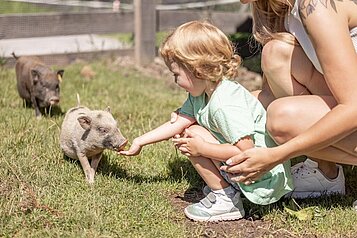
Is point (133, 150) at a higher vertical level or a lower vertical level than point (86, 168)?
higher

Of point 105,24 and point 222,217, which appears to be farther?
point 105,24

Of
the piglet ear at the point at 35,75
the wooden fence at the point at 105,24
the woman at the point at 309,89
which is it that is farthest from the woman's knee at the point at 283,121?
the wooden fence at the point at 105,24

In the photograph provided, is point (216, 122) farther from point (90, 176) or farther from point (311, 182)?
point (90, 176)

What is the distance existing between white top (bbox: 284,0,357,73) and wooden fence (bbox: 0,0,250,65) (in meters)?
4.12

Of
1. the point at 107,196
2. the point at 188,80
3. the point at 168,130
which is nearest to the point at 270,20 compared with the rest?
the point at 188,80

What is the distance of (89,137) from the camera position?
325 centimetres

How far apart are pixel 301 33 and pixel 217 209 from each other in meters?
0.90

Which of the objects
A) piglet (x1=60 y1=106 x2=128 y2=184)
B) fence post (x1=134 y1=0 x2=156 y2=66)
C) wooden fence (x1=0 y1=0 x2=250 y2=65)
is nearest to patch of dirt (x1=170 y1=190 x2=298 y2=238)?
piglet (x1=60 y1=106 x2=128 y2=184)

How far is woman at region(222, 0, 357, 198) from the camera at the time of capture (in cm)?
267

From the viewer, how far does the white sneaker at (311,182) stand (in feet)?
10.7

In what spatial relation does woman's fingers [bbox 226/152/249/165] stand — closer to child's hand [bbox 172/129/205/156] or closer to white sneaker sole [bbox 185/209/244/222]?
child's hand [bbox 172/129/205/156]

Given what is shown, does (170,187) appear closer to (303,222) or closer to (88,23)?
(303,222)

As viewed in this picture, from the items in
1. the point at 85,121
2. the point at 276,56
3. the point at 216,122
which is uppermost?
the point at 276,56

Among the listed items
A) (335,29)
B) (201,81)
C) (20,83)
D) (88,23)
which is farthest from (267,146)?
(88,23)
